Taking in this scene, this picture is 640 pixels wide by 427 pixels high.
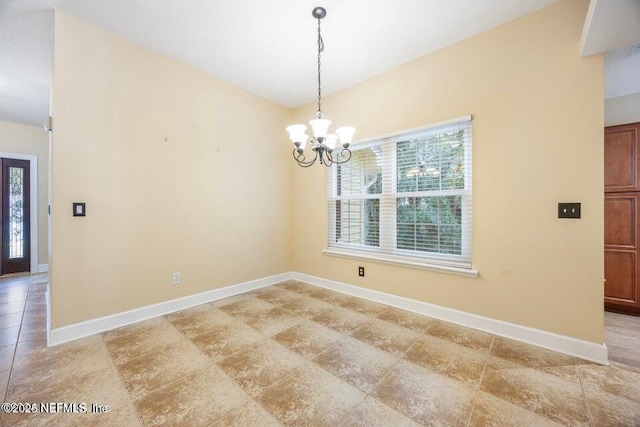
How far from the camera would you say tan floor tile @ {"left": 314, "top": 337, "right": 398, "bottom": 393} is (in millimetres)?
1727

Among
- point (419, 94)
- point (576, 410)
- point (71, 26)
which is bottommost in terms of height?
point (576, 410)

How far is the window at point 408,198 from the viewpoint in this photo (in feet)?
8.57

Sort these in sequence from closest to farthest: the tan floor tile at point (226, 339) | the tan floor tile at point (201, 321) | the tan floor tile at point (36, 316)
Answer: the tan floor tile at point (226, 339), the tan floor tile at point (201, 321), the tan floor tile at point (36, 316)

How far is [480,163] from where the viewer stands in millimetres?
2455

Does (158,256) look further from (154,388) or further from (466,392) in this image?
(466,392)

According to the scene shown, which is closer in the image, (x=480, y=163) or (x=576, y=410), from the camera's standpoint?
(x=576, y=410)

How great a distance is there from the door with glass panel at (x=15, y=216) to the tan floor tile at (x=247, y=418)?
5.83m

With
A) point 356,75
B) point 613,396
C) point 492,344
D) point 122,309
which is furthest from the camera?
point 356,75

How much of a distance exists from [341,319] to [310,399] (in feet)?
3.84

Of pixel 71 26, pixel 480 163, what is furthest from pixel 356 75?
pixel 71 26

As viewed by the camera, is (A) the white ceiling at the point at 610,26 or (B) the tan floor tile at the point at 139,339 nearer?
(A) the white ceiling at the point at 610,26

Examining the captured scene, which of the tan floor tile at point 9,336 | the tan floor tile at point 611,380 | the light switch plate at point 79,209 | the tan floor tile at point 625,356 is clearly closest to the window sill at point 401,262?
the tan floor tile at point 611,380

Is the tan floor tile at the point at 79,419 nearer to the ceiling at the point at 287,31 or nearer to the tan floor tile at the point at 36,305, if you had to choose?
the tan floor tile at the point at 36,305

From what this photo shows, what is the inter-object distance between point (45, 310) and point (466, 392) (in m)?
4.30
